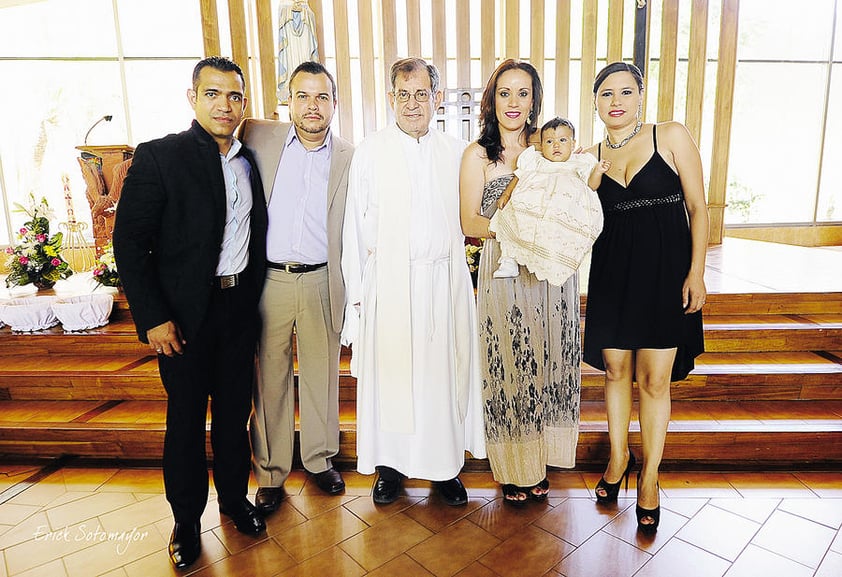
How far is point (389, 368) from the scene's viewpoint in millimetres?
2287

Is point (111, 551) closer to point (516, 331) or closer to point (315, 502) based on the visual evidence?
point (315, 502)

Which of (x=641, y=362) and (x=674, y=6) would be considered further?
(x=674, y=6)

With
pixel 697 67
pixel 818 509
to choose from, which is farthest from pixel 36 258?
pixel 697 67

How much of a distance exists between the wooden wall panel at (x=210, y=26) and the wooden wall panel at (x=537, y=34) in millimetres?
3283

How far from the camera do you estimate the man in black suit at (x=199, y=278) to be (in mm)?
1849

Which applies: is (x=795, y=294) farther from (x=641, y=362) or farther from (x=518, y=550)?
(x=518, y=550)

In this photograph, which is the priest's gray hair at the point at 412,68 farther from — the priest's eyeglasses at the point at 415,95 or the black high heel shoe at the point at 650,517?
the black high heel shoe at the point at 650,517

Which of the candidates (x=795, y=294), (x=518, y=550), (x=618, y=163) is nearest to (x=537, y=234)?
(x=618, y=163)

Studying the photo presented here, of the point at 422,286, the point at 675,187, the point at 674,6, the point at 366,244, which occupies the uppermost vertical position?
the point at 674,6

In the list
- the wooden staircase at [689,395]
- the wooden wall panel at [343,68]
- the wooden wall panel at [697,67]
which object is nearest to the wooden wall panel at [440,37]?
the wooden wall panel at [343,68]

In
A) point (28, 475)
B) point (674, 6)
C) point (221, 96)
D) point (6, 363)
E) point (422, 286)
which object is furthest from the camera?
point (674, 6)

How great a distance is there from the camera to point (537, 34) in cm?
582

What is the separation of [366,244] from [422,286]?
298 mm

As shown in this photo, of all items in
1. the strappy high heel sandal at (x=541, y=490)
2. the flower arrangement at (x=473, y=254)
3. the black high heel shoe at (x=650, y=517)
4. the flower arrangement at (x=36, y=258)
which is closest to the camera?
the black high heel shoe at (x=650, y=517)
